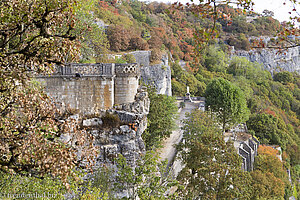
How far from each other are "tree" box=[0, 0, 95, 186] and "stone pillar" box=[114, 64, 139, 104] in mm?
5370

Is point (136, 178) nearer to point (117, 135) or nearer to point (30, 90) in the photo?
point (117, 135)

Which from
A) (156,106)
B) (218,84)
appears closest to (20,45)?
(156,106)

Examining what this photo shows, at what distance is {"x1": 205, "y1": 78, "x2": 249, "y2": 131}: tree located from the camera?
91.1ft

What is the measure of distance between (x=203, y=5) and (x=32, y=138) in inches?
123

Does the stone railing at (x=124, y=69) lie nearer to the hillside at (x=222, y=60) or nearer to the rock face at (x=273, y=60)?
the hillside at (x=222, y=60)

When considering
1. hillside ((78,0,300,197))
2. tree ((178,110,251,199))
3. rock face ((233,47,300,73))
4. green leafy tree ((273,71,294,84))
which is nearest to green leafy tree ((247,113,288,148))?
hillside ((78,0,300,197))

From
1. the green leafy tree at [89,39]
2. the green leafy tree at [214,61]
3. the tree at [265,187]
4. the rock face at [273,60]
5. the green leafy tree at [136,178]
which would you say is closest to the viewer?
the green leafy tree at [136,178]

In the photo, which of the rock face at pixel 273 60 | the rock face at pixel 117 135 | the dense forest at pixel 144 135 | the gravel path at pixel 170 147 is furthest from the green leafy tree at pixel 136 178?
the rock face at pixel 273 60

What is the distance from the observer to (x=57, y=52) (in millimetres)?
4219

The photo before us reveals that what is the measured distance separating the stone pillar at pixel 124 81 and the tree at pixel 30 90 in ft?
17.6

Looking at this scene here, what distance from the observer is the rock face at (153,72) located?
24766mm

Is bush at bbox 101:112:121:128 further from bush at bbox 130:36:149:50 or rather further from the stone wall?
bush at bbox 130:36:149:50

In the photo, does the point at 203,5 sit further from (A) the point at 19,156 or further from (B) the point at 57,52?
(A) the point at 19,156

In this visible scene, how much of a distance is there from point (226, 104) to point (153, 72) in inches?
357
